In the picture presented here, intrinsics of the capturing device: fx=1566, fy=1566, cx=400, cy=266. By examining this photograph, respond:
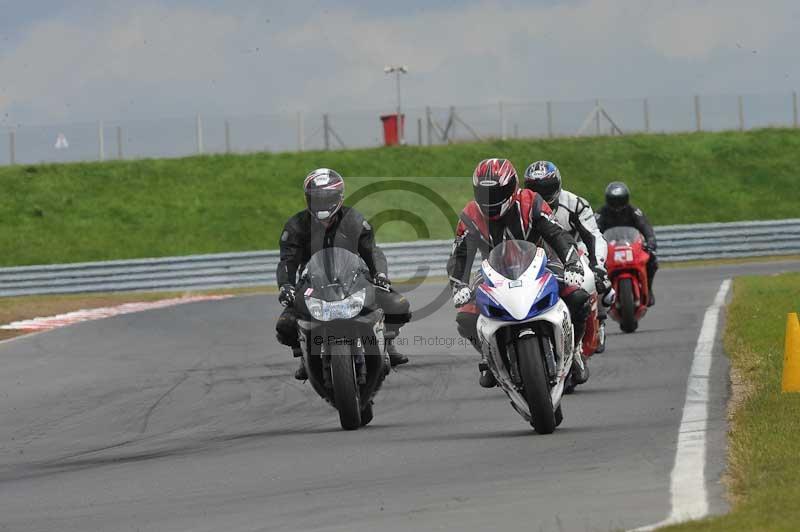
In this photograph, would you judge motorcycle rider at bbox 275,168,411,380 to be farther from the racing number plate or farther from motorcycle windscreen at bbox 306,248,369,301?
the racing number plate

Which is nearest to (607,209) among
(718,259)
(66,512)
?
(66,512)

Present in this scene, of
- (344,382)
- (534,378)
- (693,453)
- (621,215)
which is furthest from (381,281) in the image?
(621,215)

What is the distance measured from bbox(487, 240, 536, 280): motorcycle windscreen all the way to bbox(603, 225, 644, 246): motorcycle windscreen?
814 centimetres

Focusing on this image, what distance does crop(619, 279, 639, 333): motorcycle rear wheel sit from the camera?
17.0m

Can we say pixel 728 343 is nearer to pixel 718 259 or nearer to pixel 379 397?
pixel 379 397

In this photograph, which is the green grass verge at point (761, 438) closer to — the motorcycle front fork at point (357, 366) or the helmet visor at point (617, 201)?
the helmet visor at point (617, 201)

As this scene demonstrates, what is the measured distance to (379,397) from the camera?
12258 millimetres

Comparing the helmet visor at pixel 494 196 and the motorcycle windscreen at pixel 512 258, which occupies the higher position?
the helmet visor at pixel 494 196

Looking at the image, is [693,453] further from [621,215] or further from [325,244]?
[621,215]

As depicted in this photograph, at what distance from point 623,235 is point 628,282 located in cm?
72

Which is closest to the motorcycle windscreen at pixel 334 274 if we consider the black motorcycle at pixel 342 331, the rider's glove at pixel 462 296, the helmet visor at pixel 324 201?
the black motorcycle at pixel 342 331

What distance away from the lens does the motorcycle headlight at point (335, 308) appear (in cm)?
982

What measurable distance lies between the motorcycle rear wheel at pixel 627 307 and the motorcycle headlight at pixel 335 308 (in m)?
7.52

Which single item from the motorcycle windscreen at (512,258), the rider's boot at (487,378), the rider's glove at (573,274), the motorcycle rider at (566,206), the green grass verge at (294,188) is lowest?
the rider's boot at (487,378)
